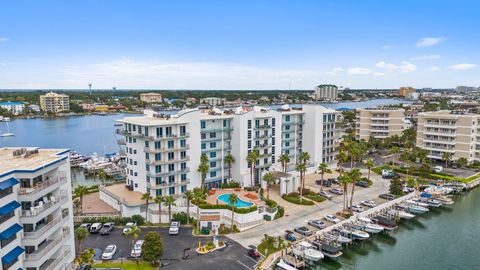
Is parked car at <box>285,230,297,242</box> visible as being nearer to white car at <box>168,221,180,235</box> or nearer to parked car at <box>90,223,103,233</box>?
white car at <box>168,221,180,235</box>

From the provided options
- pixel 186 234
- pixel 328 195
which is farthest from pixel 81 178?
pixel 328 195

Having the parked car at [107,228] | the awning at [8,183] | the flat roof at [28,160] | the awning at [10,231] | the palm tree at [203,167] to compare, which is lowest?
the parked car at [107,228]

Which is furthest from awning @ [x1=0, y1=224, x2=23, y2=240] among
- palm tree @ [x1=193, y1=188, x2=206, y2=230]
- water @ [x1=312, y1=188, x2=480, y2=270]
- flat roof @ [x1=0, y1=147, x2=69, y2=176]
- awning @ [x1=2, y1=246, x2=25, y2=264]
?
water @ [x1=312, y1=188, x2=480, y2=270]

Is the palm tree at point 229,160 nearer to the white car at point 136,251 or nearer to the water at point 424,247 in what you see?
the white car at point 136,251

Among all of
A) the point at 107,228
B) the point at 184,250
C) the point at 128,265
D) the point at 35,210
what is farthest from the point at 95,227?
the point at 35,210

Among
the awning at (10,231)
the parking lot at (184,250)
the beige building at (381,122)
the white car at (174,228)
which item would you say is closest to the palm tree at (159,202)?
the parking lot at (184,250)

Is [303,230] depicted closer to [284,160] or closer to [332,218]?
[332,218]
